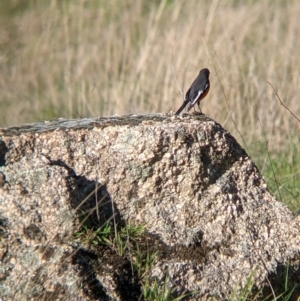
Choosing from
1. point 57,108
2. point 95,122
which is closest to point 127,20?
point 57,108

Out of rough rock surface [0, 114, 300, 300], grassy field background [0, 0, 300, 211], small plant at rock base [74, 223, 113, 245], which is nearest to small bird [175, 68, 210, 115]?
grassy field background [0, 0, 300, 211]

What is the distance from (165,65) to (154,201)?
4.80m

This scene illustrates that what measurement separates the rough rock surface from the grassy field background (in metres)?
0.84

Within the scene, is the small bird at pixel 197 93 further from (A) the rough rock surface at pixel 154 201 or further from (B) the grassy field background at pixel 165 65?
(A) the rough rock surface at pixel 154 201

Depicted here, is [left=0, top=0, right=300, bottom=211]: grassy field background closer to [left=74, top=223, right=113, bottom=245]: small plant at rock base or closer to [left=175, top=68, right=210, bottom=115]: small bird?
[left=175, top=68, right=210, bottom=115]: small bird

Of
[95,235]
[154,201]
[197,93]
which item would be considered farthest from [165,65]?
[95,235]

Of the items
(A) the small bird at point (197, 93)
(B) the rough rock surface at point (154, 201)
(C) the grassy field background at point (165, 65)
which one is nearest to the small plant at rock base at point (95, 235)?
(B) the rough rock surface at point (154, 201)

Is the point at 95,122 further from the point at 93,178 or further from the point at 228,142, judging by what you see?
the point at 228,142

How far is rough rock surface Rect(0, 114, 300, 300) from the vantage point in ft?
10.8

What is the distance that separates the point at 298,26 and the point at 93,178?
5982 millimetres

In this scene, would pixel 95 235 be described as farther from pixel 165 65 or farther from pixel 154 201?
pixel 165 65

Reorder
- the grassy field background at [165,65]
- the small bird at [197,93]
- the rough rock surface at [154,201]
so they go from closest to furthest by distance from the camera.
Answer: the rough rock surface at [154,201], the small bird at [197,93], the grassy field background at [165,65]

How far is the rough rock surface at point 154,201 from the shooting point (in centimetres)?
330

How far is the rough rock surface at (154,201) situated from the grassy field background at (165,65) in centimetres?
84
